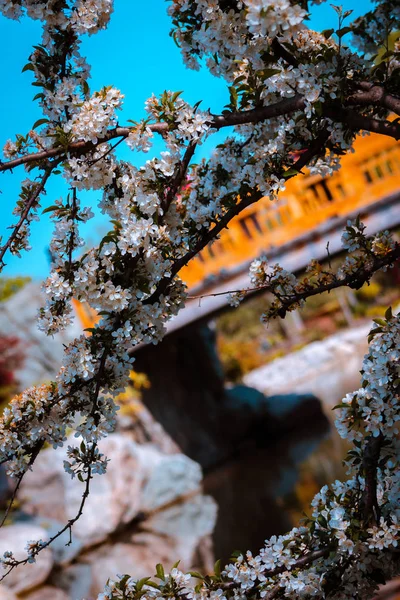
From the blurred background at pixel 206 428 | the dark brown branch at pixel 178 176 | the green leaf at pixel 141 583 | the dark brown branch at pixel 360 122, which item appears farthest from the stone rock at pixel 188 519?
the dark brown branch at pixel 360 122

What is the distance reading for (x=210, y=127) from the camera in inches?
88.2

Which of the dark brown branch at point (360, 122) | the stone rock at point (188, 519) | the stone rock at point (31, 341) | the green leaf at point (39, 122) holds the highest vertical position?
the stone rock at point (31, 341)

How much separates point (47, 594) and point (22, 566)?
1.38 feet

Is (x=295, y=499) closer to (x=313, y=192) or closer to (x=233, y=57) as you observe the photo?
(x=313, y=192)

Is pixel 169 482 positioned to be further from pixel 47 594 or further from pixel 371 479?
pixel 371 479

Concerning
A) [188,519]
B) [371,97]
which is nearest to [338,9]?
[371,97]

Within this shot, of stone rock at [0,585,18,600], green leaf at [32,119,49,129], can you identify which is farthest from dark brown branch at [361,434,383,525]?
stone rock at [0,585,18,600]

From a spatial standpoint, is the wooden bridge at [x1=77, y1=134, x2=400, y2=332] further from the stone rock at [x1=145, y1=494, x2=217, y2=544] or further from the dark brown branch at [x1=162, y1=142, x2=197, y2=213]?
the dark brown branch at [x1=162, y1=142, x2=197, y2=213]

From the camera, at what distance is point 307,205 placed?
8.92 m

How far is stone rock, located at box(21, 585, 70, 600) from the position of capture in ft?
24.7

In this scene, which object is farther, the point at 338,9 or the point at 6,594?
the point at 6,594

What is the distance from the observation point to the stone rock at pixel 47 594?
7.52 metres

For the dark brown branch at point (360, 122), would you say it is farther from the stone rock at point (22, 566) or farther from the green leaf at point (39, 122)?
the stone rock at point (22, 566)

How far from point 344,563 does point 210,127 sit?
1534 mm
